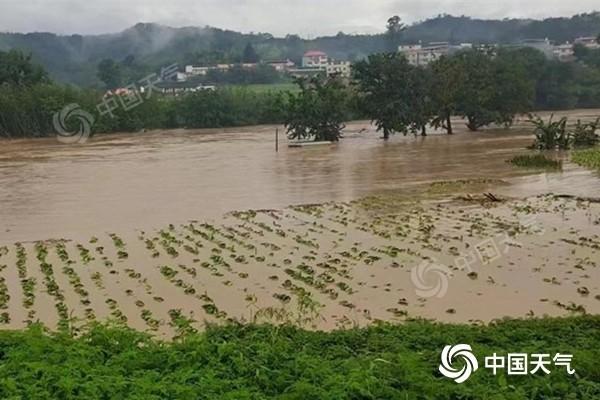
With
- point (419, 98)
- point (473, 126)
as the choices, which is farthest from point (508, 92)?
point (419, 98)

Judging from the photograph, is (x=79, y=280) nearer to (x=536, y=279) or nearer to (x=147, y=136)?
(x=536, y=279)

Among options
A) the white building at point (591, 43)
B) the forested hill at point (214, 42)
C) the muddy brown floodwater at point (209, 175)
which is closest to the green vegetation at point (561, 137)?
the muddy brown floodwater at point (209, 175)

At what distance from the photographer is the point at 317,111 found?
35.1 meters

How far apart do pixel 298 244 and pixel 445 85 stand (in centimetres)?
2482

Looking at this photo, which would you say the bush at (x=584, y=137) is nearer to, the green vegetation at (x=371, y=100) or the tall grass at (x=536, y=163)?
the green vegetation at (x=371, y=100)

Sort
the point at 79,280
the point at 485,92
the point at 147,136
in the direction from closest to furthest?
the point at 79,280, the point at 485,92, the point at 147,136

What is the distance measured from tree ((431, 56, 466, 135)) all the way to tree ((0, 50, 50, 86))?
29.7 m

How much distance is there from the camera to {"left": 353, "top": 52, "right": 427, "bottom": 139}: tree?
3434 cm

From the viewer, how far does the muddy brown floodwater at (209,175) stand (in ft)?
54.4

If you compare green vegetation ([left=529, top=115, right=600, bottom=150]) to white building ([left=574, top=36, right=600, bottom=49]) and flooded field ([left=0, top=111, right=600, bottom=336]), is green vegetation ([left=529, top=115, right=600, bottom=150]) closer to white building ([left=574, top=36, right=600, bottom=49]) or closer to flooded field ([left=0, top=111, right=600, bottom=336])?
flooded field ([left=0, top=111, right=600, bottom=336])

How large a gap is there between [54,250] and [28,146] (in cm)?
2909

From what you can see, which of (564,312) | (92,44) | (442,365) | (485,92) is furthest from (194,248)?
(92,44)

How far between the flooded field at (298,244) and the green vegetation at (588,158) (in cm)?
100

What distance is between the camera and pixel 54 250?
40.5ft
